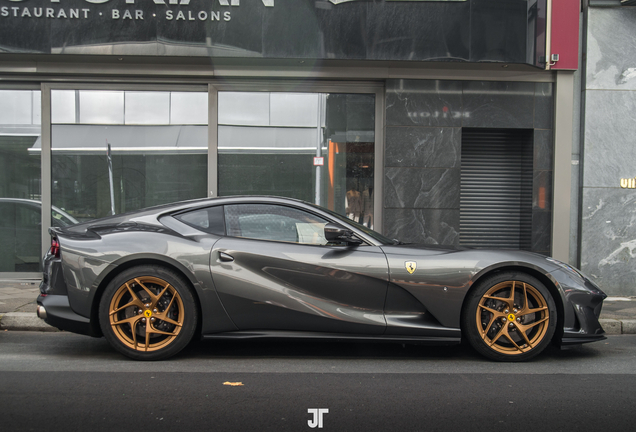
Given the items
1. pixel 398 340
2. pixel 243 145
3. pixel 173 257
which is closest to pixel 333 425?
pixel 398 340

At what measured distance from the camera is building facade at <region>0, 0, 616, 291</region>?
8.20 meters

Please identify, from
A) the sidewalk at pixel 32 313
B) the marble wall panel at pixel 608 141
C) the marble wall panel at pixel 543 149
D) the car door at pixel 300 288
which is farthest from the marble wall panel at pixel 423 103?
the car door at pixel 300 288

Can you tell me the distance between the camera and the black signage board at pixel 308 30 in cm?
809

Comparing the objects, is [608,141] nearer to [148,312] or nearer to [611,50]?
[611,50]

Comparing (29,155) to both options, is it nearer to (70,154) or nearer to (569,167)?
(70,154)

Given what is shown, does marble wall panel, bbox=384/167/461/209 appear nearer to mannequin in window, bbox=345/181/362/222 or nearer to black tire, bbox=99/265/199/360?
mannequin in window, bbox=345/181/362/222

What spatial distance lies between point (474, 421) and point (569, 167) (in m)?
6.73

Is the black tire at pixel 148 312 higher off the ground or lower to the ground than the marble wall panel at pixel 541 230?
lower

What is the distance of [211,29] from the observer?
819 centimetres

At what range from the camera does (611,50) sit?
8.65m

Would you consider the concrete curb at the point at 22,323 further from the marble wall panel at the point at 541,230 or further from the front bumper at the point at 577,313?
the marble wall panel at the point at 541,230

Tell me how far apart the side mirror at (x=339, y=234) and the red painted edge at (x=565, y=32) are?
234 inches

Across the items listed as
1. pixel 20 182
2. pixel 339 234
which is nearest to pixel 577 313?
pixel 339 234

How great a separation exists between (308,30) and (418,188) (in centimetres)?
301
